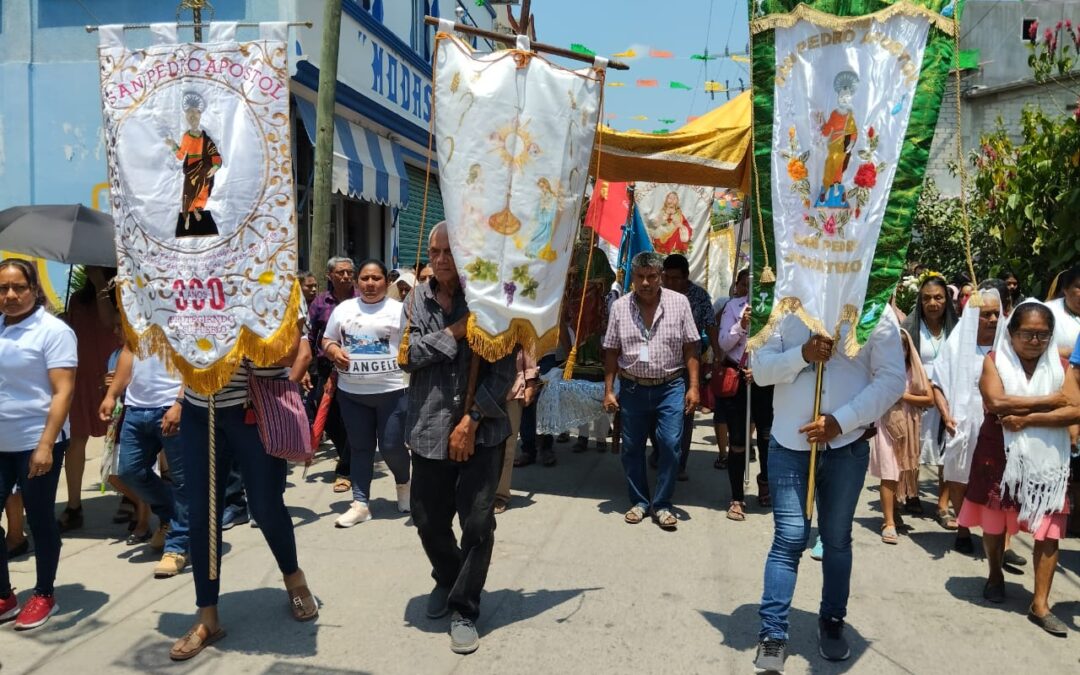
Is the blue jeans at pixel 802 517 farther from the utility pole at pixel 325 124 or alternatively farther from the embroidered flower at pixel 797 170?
the utility pole at pixel 325 124

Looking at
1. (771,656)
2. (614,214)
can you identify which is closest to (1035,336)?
(771,656)

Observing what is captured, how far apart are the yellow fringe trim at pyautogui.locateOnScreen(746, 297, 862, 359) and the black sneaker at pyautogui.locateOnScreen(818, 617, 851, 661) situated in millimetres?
1289

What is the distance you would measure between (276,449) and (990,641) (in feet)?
11.8

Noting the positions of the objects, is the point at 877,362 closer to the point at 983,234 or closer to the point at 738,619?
the point at 738,619

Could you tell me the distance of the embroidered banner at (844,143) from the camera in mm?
3654

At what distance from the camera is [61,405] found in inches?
164

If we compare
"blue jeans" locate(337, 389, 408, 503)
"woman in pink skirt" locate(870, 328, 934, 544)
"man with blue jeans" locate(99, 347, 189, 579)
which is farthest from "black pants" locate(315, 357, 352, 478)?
"woman in pink skirt" locate(870, 328, 934, 544)

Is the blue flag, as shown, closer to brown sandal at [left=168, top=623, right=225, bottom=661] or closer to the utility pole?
the utility pole

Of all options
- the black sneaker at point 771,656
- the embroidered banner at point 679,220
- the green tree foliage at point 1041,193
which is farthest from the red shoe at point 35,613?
the embroidered banner at point 679,220

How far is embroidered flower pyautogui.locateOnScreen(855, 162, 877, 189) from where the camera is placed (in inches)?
145

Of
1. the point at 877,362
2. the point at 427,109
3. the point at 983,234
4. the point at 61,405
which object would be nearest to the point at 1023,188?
the point at 983,234

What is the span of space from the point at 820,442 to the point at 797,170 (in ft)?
4.01

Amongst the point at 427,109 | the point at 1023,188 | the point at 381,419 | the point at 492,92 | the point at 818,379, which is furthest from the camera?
the point at 427,109

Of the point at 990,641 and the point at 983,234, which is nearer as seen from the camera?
the point at 990,641
